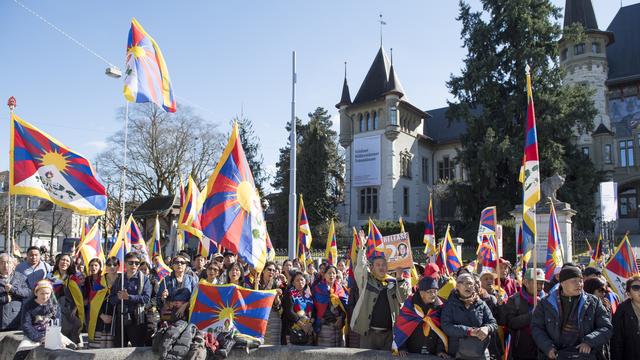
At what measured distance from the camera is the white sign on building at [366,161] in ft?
140

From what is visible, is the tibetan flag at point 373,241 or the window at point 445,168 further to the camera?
the window at point 445,168

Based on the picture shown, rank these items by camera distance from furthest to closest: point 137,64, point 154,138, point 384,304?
point 154,138, point 137,64, point 384,304

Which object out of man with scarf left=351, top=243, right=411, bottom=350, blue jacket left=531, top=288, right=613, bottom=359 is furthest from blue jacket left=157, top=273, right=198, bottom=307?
blue jacket left=531, top=288, right=613, bottom=359

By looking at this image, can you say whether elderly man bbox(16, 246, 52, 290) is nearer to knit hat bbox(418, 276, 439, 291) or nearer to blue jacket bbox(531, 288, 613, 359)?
knit hat bbox(418, 276, 439, 291)

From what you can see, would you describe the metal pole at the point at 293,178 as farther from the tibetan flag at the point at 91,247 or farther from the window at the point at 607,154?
the window at the point at 607,154

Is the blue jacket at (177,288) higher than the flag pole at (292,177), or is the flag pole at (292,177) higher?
the flag pole at (292,177)

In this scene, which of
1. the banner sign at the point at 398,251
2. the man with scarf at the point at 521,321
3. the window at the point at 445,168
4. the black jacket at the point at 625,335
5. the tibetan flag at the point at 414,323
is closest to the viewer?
the black jacket at the point at 625,335

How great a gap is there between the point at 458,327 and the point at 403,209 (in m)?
38.9

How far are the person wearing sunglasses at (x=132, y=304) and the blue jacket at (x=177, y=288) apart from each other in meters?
0.16

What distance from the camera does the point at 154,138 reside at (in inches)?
1443

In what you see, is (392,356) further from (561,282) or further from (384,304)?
(561,282)

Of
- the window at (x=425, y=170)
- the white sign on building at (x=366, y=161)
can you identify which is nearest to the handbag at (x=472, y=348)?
the white sign on building at (x=366, y=161)

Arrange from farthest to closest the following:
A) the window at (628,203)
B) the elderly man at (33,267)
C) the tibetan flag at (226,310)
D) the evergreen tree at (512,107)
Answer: the window at (628,203) < the evergreen tree at (512,107) < the elderly man at (33,267) < the tibetan flag at (226,310)

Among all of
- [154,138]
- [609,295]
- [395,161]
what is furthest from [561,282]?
[395,161]
